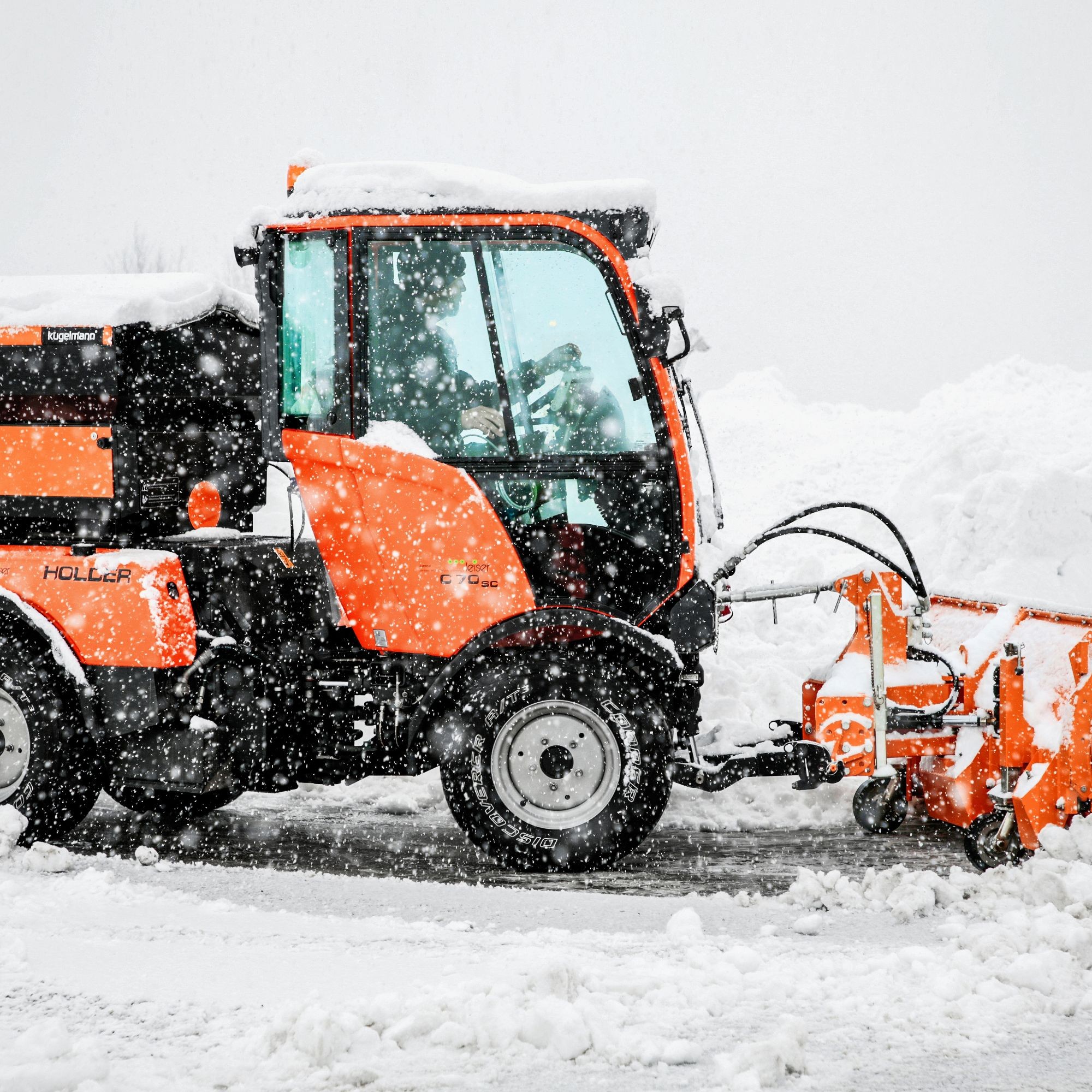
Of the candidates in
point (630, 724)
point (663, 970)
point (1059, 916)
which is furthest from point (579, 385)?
point (1059, 916)

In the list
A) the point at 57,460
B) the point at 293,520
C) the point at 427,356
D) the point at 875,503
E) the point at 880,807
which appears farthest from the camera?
the point at 875,503

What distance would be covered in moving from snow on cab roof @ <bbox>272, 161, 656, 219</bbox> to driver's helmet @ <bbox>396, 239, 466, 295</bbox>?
151 millimetres

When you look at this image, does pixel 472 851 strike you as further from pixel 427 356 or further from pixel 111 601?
pixel 427 356

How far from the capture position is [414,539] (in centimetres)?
430

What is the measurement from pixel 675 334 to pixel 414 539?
137 centimetres

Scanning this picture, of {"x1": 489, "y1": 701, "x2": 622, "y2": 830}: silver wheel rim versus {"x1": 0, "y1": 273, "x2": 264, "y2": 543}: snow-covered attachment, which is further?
{"x1": 0, "y1": 273, "x2": 264, "y2": 543}: snow-covered attachment

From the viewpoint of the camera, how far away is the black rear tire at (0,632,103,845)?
445cm

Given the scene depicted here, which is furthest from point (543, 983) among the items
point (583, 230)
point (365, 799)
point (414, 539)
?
point (365, 799)

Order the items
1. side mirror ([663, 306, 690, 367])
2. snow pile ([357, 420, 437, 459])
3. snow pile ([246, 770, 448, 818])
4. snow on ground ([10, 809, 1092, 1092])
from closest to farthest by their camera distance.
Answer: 1. snow on ground ([10, 809, 1092, 1092])
2. side mirror ([663, 306, 690, 367])
3. snow pile ([357, 420, 437, 459])
4. snow pile ([246, 770, 448, 818])

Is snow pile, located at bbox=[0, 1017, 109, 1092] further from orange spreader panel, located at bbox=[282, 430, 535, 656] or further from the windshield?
the windshield

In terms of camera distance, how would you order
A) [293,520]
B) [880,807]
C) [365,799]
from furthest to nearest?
[365,799]
[880,807]
[293,520]

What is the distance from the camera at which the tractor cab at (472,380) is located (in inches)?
165

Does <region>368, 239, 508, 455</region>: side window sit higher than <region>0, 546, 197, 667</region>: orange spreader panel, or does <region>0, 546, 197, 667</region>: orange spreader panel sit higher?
<region>368, 239, 508, 455</region>: side window

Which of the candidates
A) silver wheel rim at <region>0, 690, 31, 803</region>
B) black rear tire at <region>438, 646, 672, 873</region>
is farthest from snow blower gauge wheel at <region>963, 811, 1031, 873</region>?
silver wheel rim at <region>0, 690, 31, 803</region>
